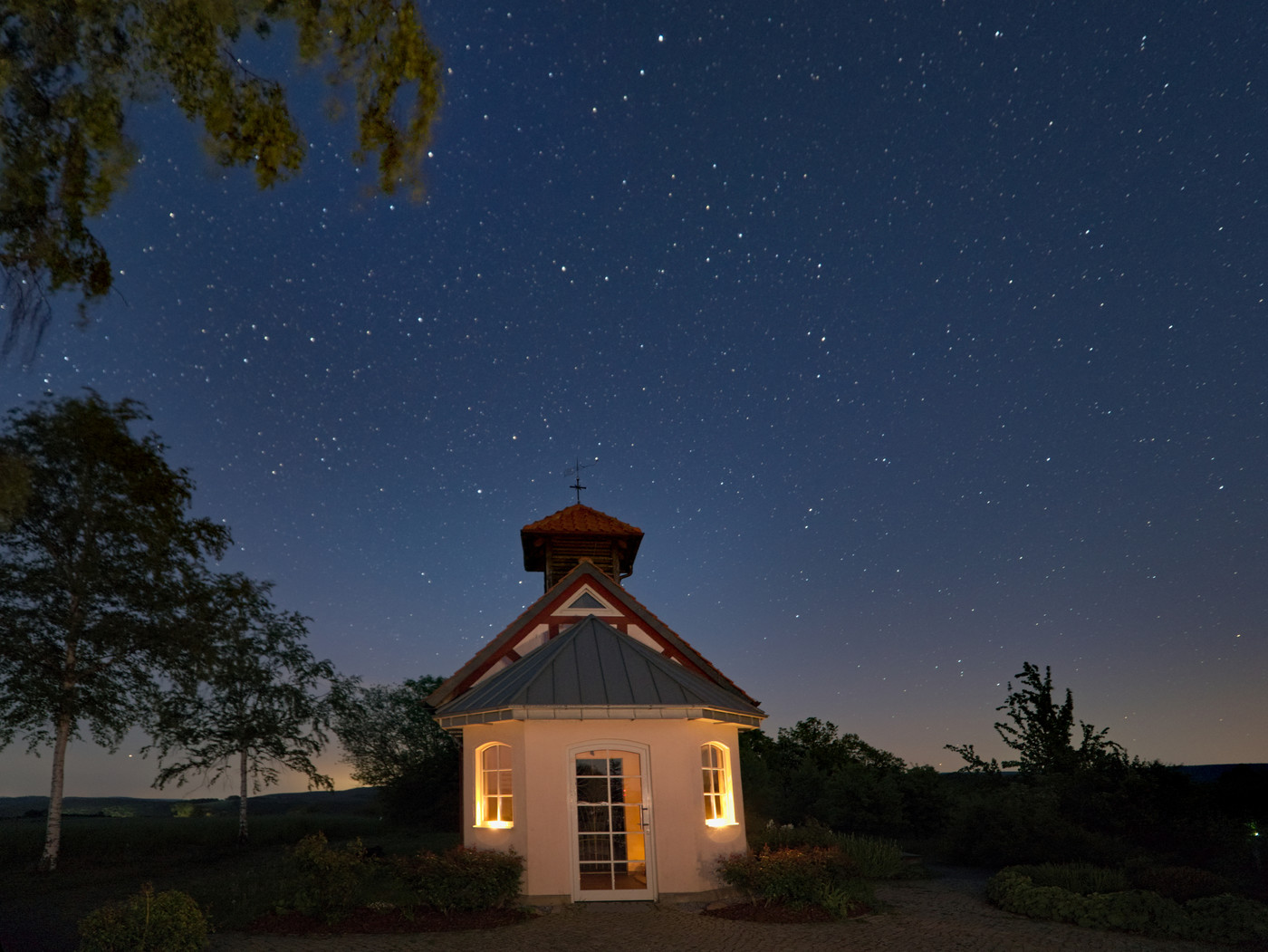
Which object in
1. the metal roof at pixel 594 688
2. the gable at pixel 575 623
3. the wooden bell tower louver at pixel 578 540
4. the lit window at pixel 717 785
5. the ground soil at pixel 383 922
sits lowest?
the ground soil at pixel 383 922

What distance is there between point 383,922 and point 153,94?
1060cm

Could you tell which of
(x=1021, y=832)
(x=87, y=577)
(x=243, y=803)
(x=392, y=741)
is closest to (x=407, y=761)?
(x=392, y=741)

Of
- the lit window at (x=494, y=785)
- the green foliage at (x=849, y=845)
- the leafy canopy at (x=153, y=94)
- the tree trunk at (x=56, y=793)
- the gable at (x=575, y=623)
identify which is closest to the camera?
the leafy canopy at (x=153, y=94)

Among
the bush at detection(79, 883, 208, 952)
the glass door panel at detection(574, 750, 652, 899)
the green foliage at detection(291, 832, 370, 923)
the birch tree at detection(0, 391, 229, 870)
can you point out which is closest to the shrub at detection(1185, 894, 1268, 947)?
the glass door panel at detection(574, 750, 652, 899)

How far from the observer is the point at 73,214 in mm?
6973

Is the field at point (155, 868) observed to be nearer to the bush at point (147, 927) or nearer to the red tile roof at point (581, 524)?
the bush at point (147, 927)

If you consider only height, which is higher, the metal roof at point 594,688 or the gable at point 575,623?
the gable at point 575,623

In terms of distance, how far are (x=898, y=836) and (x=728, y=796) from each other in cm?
1266

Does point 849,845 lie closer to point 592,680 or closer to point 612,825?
→ point 612,825

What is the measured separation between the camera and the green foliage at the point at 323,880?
11641mm

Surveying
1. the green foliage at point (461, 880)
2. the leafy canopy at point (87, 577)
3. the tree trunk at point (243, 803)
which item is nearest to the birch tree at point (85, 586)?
the leafy canopy at point (87, 577)

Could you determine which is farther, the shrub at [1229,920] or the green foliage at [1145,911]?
the green foliage at [1145,911]

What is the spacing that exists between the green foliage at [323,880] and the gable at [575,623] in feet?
17.0

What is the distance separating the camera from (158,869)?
67.6ft
